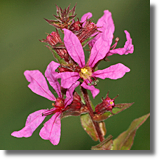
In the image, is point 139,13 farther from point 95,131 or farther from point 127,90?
point 95,131

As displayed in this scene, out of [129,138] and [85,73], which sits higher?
[85,73]

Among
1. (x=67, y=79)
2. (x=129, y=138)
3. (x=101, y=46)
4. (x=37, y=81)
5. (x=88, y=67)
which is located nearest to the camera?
(x=67, y=79)

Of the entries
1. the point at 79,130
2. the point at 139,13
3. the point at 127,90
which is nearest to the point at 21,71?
the point at 79,130

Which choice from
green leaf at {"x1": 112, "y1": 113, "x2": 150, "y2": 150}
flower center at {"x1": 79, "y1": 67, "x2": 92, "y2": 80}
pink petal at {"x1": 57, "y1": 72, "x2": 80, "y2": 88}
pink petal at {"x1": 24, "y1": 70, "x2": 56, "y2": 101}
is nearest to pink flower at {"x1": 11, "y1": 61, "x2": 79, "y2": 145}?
pink petal at {"x1": 24, "y1": 70, "x2": 56, "y2": 101}

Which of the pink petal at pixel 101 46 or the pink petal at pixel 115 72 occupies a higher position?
the pink petal at pixel 101 46

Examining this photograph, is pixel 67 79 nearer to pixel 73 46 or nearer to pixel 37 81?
pixel 73 46

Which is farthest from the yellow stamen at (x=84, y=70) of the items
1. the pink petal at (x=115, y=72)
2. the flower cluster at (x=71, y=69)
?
the pink petal at (x=115, y=72)

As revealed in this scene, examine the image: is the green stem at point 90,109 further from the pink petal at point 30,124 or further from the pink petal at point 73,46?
the pink petal at point 30,124

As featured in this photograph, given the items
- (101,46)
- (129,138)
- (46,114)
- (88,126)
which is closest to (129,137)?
(129,138)
